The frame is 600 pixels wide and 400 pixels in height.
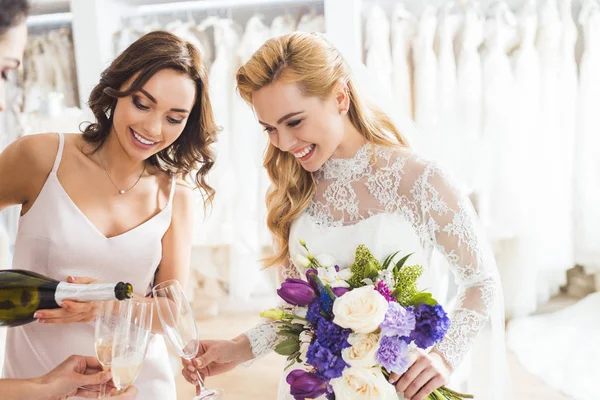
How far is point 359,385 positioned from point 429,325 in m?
0.18

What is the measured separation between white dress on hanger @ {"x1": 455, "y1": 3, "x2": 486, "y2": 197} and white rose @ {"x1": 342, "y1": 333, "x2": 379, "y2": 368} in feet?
9.89

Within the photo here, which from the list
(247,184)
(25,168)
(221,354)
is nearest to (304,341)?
(221,354)

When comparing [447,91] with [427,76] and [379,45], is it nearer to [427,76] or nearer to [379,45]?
[427,76]

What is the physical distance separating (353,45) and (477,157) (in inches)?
43.0

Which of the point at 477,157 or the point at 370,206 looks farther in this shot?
the point at 477,157

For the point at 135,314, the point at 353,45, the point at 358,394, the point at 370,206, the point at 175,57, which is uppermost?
the point at 353,45

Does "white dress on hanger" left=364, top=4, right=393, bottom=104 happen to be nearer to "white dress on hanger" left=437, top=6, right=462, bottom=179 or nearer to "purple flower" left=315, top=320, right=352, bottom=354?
"white dress on hanger" left=437, top=6, right=462, bottom=179

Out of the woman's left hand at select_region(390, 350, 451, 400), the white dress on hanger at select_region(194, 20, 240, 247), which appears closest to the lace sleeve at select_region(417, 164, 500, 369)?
the woman's left hand at select_region(390, 350, 451, 400)

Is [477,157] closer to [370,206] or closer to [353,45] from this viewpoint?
[353,45]

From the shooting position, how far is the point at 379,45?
13.7 ft

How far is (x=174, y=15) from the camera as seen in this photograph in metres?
4.80

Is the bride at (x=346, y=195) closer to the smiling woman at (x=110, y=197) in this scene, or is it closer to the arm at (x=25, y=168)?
the smiling woman at (x=110, y=197)

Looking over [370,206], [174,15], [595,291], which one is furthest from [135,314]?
[595,291]

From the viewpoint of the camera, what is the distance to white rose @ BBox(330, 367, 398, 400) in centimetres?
123
